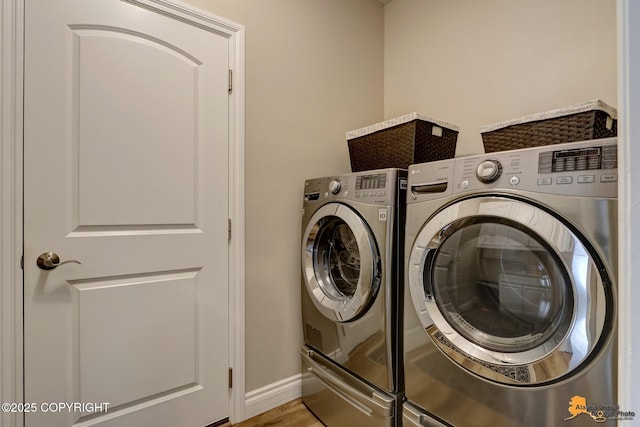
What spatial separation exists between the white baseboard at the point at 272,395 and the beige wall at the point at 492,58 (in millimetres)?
1670

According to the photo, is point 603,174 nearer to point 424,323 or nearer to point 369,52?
point 424,323

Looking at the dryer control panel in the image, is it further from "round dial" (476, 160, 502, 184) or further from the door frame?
the door frame

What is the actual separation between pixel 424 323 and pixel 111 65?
5.29 ft

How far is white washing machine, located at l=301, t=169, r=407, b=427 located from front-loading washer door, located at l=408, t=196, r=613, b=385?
170 mm

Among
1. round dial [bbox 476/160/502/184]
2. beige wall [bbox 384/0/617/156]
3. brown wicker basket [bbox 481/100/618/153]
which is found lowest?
round dial [bbox 476/160/502/184]

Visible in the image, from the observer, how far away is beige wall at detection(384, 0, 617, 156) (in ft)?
4.63

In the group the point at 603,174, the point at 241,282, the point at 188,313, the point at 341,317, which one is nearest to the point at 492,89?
the point at 603,174

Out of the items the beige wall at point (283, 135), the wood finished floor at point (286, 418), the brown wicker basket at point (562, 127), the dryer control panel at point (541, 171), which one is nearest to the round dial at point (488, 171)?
the dryer control panel at point (541, 171)

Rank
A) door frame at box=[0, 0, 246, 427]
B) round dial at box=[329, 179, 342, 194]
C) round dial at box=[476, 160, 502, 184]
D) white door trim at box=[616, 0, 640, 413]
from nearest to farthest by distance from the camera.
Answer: white door trim at box=[616, 0, 640, 413] < round dial at box=[476, 160, 502, 184] < door frame at box=[0, 0, 246, 427] < round dial at box=[329, 179, 342, 194]

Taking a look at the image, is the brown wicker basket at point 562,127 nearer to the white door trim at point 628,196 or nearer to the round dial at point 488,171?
the round dial at point 488,171

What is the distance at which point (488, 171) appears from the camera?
100 cm

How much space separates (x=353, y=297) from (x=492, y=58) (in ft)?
4.84
